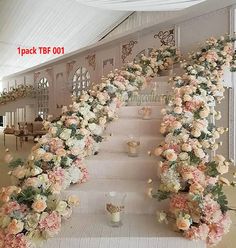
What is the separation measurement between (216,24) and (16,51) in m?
8.58

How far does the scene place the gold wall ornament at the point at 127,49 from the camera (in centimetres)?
714

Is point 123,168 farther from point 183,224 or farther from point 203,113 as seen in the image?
point 183,224

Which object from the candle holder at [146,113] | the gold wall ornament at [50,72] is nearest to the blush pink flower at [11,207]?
the candle holder at [146,113]

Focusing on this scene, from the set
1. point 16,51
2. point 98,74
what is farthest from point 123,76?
point 16,51

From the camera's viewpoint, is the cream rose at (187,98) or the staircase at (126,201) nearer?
the staircase at (126,201)

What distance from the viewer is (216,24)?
5148 millimetres

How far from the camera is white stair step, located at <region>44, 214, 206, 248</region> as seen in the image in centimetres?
176

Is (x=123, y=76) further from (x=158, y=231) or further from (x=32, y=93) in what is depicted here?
(x=32, y=93)

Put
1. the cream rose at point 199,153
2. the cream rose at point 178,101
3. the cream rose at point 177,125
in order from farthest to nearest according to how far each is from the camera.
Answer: the cream rose at point 178,101, the cream rose at point 177,125, the cream rose at point 199,153

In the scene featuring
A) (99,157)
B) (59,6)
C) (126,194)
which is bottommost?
(126,194)

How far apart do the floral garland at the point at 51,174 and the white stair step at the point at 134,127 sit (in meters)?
0.16

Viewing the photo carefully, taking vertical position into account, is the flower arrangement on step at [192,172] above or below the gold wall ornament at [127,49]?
below

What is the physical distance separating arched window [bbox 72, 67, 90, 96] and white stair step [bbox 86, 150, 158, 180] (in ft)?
22.0

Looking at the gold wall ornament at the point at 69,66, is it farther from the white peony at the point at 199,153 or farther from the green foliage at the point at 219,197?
the green foliage at the point at 219,197
